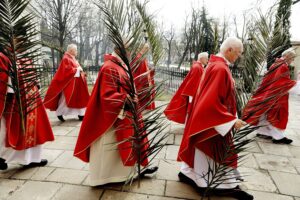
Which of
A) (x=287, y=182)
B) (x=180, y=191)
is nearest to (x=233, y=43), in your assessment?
(x=180, y=191)

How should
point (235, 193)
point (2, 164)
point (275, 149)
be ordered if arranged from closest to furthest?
point (235, 193)
point (2, 164)
point (275, 149)

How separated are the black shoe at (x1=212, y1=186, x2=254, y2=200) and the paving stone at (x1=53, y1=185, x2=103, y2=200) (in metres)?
1.43

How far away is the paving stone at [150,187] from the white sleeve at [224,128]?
113 cm

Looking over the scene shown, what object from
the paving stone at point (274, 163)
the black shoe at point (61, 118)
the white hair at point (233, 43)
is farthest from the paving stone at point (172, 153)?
the black shoe at point (61, 118)

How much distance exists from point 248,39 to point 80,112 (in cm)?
489

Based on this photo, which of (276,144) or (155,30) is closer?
(155,30)

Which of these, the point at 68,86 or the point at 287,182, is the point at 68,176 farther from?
the point at 68,86

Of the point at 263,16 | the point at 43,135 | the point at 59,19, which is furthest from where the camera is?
the point at 59,19

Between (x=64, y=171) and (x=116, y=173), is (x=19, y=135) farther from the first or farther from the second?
(x=116, y=173)

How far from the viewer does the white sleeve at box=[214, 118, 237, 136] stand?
2.52m

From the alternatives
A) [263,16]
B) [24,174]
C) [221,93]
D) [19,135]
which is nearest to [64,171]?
[24,174]

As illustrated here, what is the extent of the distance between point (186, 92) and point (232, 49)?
2.65 meters

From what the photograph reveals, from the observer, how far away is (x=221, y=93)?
107 inches

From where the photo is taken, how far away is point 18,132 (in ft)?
11.6
